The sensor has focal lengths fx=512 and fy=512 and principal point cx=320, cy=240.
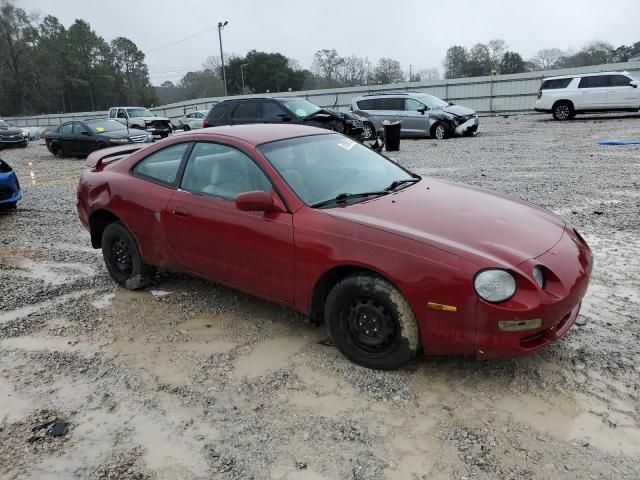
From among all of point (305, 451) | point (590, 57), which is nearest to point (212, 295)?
point (305, 451)

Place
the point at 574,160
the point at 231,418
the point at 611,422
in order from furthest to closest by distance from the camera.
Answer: the point at 574,160 < the point at 231,418 < the point at 611,422

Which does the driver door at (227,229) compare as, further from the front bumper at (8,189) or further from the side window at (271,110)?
the side window at (271,110)

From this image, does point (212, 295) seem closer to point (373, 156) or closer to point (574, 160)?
point (373, 156)

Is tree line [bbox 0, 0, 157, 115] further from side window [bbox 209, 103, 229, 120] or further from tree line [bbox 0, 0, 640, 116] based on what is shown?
side window [bbox 209, 103, 229, 120]

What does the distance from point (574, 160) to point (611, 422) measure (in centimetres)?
956

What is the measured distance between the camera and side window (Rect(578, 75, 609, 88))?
19.2m

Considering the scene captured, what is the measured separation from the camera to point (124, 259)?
4.90 metres

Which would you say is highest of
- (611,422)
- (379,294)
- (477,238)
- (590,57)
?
(590,57)

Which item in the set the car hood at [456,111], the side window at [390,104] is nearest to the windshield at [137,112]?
the side window at [390,104]

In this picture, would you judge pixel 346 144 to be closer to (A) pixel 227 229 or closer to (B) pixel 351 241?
(A) pixel 227 229

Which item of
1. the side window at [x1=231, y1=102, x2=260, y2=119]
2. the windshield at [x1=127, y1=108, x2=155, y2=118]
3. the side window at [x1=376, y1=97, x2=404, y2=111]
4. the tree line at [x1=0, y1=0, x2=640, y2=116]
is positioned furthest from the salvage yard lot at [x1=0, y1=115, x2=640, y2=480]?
the tree line at [x1=0, y1=0, x2=640, y2=116]

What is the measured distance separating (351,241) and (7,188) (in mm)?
7377

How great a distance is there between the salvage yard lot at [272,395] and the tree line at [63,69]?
69.4m

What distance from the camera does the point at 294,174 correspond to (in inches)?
149
